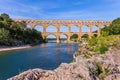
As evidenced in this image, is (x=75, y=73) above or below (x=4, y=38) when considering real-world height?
below

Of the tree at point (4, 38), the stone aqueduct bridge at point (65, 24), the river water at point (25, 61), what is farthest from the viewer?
the stone aqueduct bridge at point (65, 24)

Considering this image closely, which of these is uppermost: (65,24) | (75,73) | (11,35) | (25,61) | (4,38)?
(65,24)

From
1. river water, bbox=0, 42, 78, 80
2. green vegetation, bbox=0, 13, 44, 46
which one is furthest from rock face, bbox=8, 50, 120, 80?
green vegetation, bbox=0, 13, 44, 46

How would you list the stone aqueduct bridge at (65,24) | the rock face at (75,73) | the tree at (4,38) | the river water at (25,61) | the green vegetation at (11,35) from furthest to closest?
the stone aqueduct bridge at (65,24), the green vegetation at (11,35), the tree at (4,38), the river water at (25,61), the rock face at (75,73)

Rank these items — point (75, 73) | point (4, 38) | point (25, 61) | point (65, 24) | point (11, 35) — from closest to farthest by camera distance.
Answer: point (75, 73), point (25, 61), point (4, 38), point (11, 35), point (65, 24)

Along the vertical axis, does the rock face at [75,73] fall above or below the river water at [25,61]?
above

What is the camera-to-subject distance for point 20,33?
102 m

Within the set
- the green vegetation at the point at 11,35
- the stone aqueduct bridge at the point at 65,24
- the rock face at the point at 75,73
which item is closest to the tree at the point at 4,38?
the green vegetation at the point at 11,35

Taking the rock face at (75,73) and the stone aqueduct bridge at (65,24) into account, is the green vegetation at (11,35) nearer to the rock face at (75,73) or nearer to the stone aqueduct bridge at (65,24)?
the stone aqueduct bridge at (65,24)

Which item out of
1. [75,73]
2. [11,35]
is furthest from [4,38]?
[75,73]

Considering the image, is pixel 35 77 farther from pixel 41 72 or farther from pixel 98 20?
pixel 98 20

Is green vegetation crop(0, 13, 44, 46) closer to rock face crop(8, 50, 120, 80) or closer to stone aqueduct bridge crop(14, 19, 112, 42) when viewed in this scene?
stone aqueduct bridge crop(14, 19, 112, 42)

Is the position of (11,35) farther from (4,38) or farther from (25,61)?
(25,61)

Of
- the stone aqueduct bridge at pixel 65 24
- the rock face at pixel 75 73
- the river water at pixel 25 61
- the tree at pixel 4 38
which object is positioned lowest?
the river water at pixel 25 61
